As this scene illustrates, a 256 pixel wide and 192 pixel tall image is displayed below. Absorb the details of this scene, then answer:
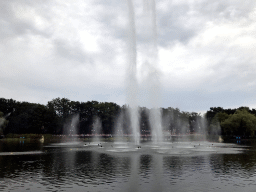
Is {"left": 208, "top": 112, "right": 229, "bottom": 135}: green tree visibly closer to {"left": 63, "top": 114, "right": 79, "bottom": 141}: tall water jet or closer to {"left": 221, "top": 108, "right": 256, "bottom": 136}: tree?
{"left": 221, "top": 108, "right": 256, "bottom": 136}: tree

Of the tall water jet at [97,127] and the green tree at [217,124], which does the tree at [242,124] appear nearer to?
the green tree at [217,124]

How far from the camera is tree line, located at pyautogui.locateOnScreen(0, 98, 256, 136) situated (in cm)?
13600

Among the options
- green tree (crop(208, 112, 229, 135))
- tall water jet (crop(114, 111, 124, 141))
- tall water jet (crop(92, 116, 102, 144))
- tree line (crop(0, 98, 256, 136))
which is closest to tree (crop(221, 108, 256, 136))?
tree line (crop(0, 98, 256, 136))

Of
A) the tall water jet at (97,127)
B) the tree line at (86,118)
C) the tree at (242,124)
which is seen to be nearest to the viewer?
the tree at (242,124)

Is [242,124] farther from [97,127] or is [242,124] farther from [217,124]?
[97,127]

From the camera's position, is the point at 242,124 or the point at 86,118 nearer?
the point at 242,124

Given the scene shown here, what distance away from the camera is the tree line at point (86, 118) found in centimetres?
13600

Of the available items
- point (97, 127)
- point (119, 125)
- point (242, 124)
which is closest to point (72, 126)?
point (97, 127)

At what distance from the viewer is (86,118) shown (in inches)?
6250

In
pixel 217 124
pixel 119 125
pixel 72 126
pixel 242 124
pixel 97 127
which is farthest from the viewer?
pixel 217 124

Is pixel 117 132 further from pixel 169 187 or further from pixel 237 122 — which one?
pixel 169 187

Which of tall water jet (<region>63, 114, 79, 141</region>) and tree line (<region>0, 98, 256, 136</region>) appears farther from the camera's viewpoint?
tall water jet (<region>63, 114, 79, 141</region>)

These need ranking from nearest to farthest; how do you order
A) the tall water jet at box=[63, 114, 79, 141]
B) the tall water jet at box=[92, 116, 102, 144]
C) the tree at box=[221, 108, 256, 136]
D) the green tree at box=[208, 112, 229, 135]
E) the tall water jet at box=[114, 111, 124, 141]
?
the tree at box=[221, 108, 256, 136], the tall water jet at box=[63, 114, 79, 141], the tall water jet at box=[92, 116, 102, 144], the tall water jet at box=[114, 111, 124, 141], the green tree at box=[208, 112, 229, 135]

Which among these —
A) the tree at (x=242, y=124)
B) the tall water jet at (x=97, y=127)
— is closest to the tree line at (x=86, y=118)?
the tree at (x=242, y=124)
